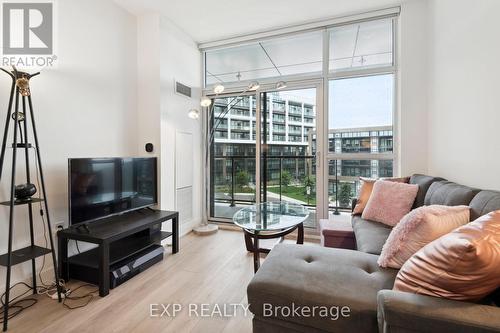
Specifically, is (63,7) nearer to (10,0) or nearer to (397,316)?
(10,0)

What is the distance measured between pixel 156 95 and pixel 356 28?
2.65 metres

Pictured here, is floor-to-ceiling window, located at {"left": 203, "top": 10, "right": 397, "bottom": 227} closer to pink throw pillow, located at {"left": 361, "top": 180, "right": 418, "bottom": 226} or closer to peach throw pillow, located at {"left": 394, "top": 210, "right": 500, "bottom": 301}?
pink throw pillow, located at {"left": 361, "top": 180, "right": 418, "bottom": 226}

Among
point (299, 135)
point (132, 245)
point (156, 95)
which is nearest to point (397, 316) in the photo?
point (132, 245)

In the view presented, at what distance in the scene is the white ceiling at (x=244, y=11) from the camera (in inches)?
110

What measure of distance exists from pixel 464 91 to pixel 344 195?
5.65ft

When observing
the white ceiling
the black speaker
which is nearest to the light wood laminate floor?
the black speaker

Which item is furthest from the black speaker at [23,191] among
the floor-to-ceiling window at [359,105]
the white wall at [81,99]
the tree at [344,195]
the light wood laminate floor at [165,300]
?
the tree at [344,195]

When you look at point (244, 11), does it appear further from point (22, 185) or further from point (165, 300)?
point (165, 300)

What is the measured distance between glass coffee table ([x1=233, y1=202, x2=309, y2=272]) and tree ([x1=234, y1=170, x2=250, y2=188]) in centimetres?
93

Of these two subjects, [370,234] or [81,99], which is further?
[81,99]

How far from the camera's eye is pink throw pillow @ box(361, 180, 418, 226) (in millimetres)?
2203

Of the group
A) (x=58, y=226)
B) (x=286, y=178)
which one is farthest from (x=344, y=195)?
(x=58, y=226)

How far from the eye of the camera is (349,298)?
1137 mm

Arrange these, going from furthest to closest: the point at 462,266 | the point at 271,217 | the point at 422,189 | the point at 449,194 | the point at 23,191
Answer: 1. the point at 271,217
2. the point at 422,189
3. the point at 23,191
4. the point at 449,194
5. the point at 462,266
